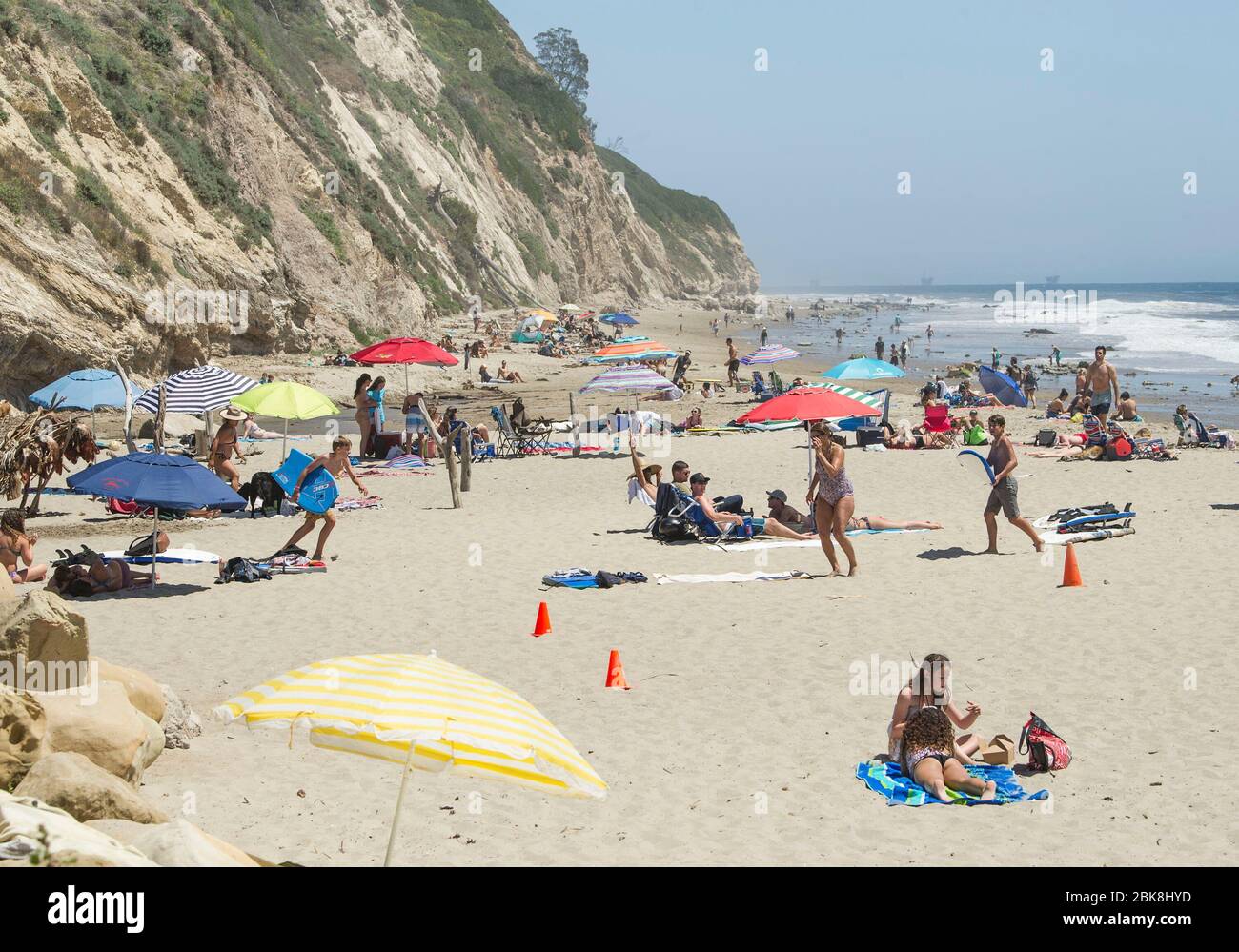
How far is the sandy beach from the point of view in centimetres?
636

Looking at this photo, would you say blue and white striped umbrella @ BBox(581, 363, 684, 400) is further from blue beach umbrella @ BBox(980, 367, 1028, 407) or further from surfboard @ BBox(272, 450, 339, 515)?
blue beach umbrella @ BBox(980, 367, 1028, 407)

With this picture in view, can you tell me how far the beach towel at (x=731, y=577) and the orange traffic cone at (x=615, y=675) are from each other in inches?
133

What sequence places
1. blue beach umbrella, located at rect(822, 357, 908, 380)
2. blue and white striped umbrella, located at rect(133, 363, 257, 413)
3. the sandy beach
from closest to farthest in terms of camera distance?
the sandy beach, blue and white striped umbrella, located at rect(133, 363, 257, 413), blue beach umbrella, located at rect(822, 357, 908, 380)

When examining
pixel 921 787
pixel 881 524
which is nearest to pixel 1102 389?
pixel 881 524

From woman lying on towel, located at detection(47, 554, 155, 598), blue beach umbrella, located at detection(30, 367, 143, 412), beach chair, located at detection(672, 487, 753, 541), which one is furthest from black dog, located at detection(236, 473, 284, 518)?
beach chair, located at detection(672, 487, 753, 541)

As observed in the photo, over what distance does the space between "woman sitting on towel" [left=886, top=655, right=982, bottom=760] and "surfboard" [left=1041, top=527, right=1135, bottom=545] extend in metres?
6.98

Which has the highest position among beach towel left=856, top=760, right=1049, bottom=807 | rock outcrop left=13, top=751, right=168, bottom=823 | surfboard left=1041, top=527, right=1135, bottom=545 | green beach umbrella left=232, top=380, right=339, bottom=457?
green beach umbrella left=232, top=380, right=339, bottom=457

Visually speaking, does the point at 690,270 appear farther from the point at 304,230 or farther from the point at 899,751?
the point at 899,751

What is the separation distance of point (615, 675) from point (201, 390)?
11.7m

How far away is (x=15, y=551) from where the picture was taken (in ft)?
38.7
